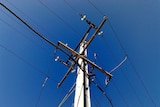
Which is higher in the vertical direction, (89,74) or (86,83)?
(89,74)

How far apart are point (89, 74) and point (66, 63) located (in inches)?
64.4

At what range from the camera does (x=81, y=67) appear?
7082mm

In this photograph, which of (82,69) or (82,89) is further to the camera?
(82,69)

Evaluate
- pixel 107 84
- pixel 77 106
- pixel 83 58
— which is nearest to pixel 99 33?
pixel 83 58

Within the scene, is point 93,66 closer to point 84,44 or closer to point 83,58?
point 83,58

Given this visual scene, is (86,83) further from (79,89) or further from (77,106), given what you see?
(77,106)

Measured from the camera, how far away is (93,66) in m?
7.41

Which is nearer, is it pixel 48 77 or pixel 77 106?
pixel 77 106

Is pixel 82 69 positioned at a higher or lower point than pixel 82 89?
higher

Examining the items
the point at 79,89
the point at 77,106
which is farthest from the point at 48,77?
the point at 77,106

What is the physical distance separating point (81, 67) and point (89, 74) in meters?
0.38

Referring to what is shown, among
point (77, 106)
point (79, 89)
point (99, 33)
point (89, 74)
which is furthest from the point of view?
point (99, 33)

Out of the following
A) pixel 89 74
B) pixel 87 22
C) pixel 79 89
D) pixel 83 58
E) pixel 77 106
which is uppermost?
pixel 87 22

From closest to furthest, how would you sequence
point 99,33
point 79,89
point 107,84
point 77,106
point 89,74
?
point 77,106
point 79,89
point 89,74
point 107,84
point 99,33
